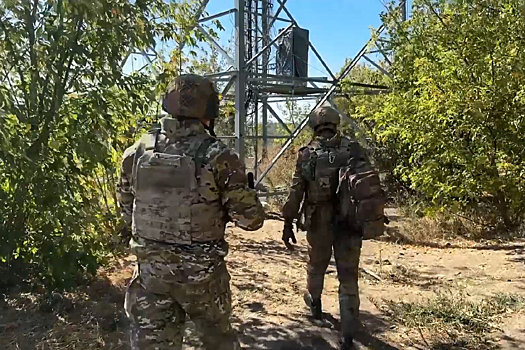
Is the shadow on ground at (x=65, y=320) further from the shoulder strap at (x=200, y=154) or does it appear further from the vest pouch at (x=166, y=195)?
the shoulder strap at (x=200, y=154)

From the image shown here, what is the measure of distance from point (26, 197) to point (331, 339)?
8.63 feet

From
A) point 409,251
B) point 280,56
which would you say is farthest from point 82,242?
point 280,56

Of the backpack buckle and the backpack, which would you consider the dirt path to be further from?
the backpack buckle

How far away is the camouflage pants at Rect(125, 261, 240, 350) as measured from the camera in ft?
8.54

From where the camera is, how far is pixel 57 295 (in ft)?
14.8

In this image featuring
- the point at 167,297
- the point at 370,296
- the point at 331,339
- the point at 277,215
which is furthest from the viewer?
the point at 277,215

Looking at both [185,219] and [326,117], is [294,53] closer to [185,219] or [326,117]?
[326,117]

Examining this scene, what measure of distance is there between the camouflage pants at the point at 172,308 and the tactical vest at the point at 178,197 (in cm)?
19

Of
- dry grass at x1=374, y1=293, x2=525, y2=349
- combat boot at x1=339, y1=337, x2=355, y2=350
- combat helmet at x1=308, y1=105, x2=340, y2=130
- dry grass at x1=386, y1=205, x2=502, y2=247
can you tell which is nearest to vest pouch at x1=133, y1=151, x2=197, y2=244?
combat helmet at x1=308, y1=105, x2=340, y2=130

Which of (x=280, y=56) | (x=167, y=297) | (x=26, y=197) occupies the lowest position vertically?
(x=167, y=297)

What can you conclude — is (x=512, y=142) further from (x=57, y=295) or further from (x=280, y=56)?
(x=57, y=295)

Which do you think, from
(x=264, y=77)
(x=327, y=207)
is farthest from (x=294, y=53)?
(x=327, y=207)

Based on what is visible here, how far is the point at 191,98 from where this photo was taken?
103 inches

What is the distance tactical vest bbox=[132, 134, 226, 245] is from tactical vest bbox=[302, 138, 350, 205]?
55.3 inches
